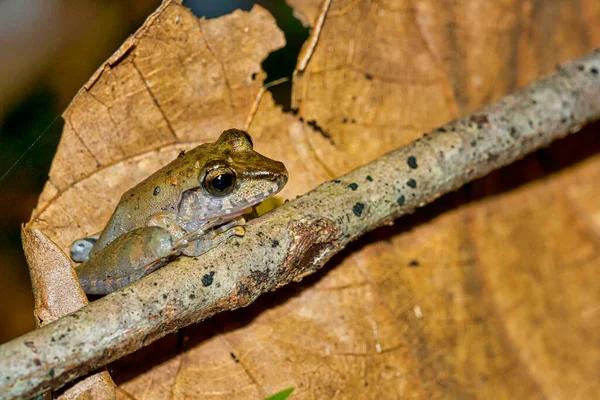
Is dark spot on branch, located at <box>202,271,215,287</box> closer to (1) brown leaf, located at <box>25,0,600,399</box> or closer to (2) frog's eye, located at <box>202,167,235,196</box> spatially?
(1) brown leaf, located at <box>25,0,600,399</box>

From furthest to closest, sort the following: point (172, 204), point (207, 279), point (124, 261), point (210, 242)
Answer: point (172, 204)
point (124, 261)
point (210, 242)
point (207, 279)

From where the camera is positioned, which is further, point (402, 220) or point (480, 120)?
point (402, 220)

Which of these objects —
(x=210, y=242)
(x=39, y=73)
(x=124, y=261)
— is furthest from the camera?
(x=39, y=73)

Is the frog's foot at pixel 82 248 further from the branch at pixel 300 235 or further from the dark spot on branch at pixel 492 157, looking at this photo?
the dark spot on branch at pixel 492 157

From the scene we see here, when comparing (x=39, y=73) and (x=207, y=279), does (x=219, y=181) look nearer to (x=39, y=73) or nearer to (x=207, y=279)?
(x=207, y=279)

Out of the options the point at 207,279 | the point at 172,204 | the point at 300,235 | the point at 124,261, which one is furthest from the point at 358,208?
the point at 124,261

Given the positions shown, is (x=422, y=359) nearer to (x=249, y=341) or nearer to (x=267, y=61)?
(x=249, y=341)

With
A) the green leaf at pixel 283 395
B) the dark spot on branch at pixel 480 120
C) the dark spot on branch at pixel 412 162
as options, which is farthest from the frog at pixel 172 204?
the dark spot on branch at pixel 480 120

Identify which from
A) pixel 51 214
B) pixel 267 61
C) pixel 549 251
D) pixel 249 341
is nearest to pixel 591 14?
pixel 549 251
